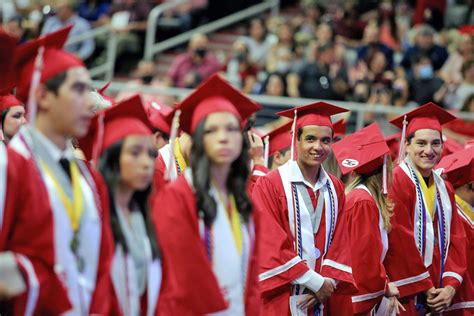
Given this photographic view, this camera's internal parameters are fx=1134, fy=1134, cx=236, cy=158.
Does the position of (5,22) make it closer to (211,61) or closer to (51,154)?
(211,61)

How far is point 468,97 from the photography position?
1313 cm

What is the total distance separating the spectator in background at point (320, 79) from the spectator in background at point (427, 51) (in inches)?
37.6

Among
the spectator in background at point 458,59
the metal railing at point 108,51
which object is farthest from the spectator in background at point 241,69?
the spectator in background at point 458,59

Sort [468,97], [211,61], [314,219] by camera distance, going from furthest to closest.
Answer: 1. [211,61]
2. [468,97]
3. [314,219]

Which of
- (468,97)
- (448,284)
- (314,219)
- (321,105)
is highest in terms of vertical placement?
(468,97)

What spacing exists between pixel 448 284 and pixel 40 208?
13.1ft

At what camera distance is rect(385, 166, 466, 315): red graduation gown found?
25.6 ft

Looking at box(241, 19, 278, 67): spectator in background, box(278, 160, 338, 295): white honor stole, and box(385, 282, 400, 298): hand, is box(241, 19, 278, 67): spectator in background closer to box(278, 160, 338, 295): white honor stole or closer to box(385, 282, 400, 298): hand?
box(385, 282, 400, 298): hand

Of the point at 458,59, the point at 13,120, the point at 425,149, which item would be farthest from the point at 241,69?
the point at 13,120

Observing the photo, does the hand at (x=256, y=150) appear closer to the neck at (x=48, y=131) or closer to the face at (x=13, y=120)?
the face at (x=13, y=120)

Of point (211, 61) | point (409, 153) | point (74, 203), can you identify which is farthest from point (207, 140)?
point (211, 61)

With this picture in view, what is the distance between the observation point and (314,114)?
7582 millimetres

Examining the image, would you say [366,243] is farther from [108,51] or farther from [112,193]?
[108,51]

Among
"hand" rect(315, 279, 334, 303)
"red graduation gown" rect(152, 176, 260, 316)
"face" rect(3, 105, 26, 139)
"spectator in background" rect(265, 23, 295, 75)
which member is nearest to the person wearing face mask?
"spectator in background" rect(265, 23, 295, 75)
